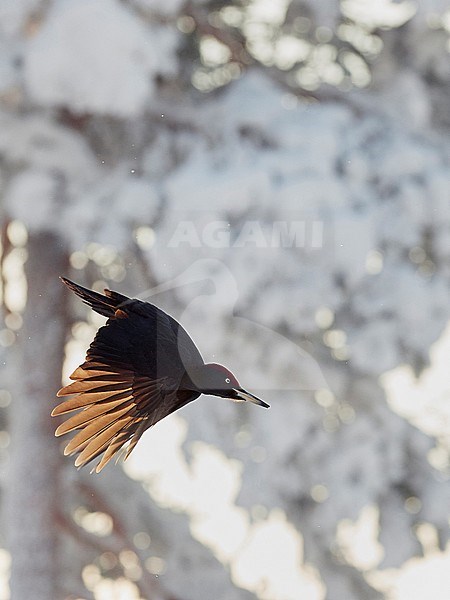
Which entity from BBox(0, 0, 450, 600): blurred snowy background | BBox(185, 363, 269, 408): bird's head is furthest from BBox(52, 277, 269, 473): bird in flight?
BBox(0, 0, 450, 600): blurred snowy background

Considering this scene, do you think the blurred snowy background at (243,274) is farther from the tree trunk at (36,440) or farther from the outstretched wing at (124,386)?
the outstretched wing at (124,386)

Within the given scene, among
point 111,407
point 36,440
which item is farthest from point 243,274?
point 111,407

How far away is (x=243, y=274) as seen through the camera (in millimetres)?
3566

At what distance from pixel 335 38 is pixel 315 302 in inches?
60.5

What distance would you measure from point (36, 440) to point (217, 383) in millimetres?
Answer: 3864

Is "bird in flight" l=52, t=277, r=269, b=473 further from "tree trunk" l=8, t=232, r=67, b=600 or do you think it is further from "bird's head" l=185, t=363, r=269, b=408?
"tree trunk" l=8, t=232, r=67, b=600

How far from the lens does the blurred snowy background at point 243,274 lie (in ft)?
11.8

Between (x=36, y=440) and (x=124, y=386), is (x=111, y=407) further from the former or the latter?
(x=36, y=440)

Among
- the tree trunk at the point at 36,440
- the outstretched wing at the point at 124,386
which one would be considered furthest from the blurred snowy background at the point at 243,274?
the outstretched wing at the point at 124,386

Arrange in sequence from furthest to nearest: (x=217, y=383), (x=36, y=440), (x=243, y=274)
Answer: (x=36, y=440) < (x=243, y=274) < (x=217, y=383)

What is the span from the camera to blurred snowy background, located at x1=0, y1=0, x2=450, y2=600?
3607mm

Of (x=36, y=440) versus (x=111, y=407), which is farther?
(x=36, y=440)

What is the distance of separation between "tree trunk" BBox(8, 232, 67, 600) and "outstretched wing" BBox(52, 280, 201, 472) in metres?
3.64

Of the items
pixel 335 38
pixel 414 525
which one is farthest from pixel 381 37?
pixel 414 525
